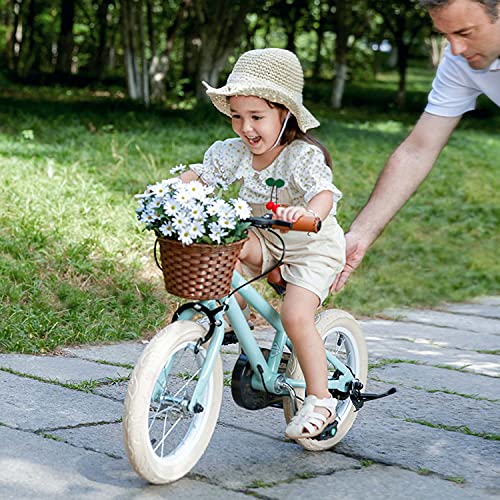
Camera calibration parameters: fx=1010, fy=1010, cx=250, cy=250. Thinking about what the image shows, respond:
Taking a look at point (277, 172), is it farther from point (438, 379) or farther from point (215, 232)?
point (438, 379)

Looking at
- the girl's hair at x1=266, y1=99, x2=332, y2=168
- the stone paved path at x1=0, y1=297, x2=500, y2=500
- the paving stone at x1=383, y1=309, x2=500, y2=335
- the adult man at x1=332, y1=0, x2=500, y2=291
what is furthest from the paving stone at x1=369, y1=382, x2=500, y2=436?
the paving stone at x1=383, y1=309, x2=500, y2=335

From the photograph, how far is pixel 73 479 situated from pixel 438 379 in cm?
246

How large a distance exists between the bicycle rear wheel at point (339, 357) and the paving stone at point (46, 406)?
0.76 m

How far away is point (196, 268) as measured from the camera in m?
3.02

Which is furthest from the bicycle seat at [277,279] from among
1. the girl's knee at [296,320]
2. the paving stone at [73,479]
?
the paving stone at [73,479]

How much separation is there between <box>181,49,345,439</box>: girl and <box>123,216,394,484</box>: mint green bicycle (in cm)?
15

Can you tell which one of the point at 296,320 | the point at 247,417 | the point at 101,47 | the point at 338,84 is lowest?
the point at 101,47

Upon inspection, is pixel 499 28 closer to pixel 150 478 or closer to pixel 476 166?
pixel 150 478

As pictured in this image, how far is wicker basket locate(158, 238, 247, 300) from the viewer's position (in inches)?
119

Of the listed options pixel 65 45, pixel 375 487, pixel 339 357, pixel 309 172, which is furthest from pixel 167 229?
pixel 65 45

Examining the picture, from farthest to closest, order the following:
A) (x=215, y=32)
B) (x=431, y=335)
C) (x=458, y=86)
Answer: (x=215, y=32) < (x=431, y=335) < (x=458, y=86)

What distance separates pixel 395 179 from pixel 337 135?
407 inches

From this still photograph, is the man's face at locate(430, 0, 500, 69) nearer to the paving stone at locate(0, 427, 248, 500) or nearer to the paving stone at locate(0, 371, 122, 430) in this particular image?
the paving stone at locate(0, 427, 248, 500)

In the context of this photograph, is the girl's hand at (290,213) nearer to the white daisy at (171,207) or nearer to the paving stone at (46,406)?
the white daisy at (171,207)
